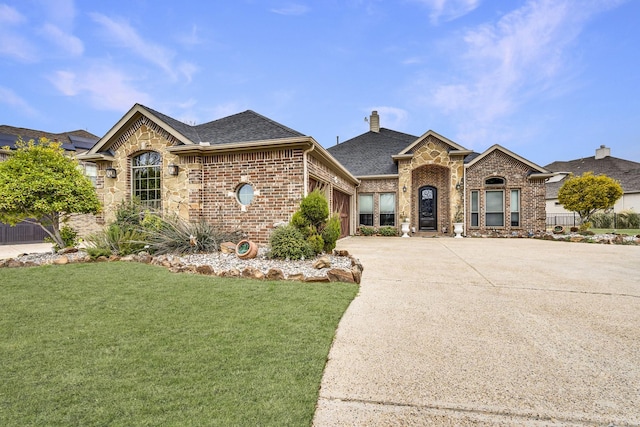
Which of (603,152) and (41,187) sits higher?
(603,152)

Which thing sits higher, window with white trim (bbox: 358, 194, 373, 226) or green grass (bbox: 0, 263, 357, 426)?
window with white trim (bbox: 358, 194, 373, 226)

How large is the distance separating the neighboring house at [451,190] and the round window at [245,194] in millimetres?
8383

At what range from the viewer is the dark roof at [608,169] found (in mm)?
24714

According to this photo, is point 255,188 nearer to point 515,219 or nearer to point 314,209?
point 314,209

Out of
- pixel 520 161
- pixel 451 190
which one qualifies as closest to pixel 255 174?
pixel 451 190

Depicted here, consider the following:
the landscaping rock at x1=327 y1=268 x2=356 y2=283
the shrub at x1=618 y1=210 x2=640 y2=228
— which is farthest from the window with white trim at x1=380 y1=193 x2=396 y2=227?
the shrub at x1=618 y1=210 x2=640 y2=228

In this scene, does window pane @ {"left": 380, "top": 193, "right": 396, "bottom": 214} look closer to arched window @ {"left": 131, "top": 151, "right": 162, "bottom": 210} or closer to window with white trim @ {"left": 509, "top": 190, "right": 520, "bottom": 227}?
window with white trim @ {"left": 509, "top": 190, "right": 520, "bottom": 227}

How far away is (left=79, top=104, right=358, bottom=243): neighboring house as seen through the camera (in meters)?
8.27

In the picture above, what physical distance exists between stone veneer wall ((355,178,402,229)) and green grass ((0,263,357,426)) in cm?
1171

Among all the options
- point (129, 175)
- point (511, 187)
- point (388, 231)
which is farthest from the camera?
point (388, 231)

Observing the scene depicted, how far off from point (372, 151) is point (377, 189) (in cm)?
354

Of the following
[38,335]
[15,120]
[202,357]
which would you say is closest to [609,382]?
[202,357]

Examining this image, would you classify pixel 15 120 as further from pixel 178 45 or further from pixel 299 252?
pixel 299 252

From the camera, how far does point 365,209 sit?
634 inches
